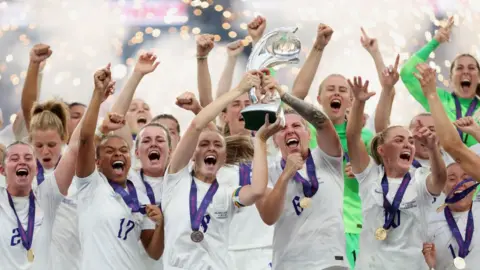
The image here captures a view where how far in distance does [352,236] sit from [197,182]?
1253 mm

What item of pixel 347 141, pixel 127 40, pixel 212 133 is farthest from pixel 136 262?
pixel 127 40

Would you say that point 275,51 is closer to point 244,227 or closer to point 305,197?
point 305,197

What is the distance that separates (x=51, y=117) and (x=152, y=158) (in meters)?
0.69

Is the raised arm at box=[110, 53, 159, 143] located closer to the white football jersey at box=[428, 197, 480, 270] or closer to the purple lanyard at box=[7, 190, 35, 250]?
the purple lanyard at box=[7, 190, 35, 250]

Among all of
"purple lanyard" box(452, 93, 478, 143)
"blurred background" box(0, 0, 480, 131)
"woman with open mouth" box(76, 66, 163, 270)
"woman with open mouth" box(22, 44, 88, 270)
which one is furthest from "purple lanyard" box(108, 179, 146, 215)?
"blurred background" box(0, 0, 480, 131)

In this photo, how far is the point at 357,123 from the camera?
22.7 feet

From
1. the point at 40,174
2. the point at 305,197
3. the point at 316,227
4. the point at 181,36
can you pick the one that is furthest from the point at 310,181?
the point at 181,36

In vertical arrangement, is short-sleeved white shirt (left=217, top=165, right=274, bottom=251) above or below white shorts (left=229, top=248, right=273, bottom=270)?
above

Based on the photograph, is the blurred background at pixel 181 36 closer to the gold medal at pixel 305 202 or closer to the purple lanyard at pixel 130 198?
the purple lanyard at pixel 130 198

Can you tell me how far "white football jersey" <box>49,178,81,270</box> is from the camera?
722 cm

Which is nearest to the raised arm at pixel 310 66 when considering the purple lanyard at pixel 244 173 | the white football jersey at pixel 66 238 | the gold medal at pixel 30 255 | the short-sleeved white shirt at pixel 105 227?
the purple lanyard at pixel 244 173

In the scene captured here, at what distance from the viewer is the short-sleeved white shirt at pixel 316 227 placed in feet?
22.0

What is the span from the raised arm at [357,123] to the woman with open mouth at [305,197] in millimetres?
142

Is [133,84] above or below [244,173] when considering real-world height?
above
